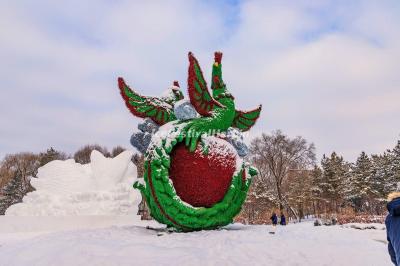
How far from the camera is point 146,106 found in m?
8.64

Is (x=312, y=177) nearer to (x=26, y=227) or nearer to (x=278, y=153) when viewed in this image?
(x=278, y=153)

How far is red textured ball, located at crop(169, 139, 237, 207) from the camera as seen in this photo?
25.4 ft

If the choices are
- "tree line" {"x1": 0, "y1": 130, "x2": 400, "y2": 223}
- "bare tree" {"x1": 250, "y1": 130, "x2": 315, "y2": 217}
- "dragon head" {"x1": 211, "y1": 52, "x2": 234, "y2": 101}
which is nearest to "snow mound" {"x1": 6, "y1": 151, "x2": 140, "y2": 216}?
"dragon head" {"x1": 211, "y1": 52, "x2": 234, "y2": 101}

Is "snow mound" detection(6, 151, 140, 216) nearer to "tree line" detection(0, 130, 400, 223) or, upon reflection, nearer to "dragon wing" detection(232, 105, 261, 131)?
"dragon wing" detection(232, 105, 261, 131)

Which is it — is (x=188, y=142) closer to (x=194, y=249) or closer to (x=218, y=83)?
(x=218, y=83)

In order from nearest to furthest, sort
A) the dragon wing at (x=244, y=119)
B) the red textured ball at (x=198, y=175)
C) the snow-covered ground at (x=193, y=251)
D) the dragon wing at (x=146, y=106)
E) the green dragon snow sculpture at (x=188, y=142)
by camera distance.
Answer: the snow-covered ground at (x=193, y=251) < the green dragon snow sculpture at (x=188, y=142) < the red textured ball at (x=198, y=175) < the dragon wing at (x=146, y=106) < the dragon wing at (x=244, y=119)

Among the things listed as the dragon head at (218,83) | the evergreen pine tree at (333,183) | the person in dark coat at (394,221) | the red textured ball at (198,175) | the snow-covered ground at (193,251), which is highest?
the evergreen pine tree at (333,183)

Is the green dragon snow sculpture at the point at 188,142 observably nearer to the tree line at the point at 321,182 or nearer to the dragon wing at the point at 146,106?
the dragon wing at the point at 146,106

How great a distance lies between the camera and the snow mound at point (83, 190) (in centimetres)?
1417

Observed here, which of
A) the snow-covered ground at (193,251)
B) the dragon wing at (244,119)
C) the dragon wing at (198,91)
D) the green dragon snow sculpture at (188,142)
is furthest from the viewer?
the dragon wing at (244,119)

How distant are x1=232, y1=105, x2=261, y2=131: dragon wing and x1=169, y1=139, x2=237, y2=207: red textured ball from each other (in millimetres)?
1575

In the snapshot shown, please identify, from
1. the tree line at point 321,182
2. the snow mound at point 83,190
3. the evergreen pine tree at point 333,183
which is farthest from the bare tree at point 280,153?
the snow mound at point 83,190

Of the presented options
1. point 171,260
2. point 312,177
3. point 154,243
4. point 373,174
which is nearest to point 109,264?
point 171,260

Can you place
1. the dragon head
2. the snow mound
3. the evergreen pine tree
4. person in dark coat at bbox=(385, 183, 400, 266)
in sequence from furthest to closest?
→ the evergreen pine tree
the snow mound
the dragon head
person in dark coat at bbox=(385, 183, 400, 266)
